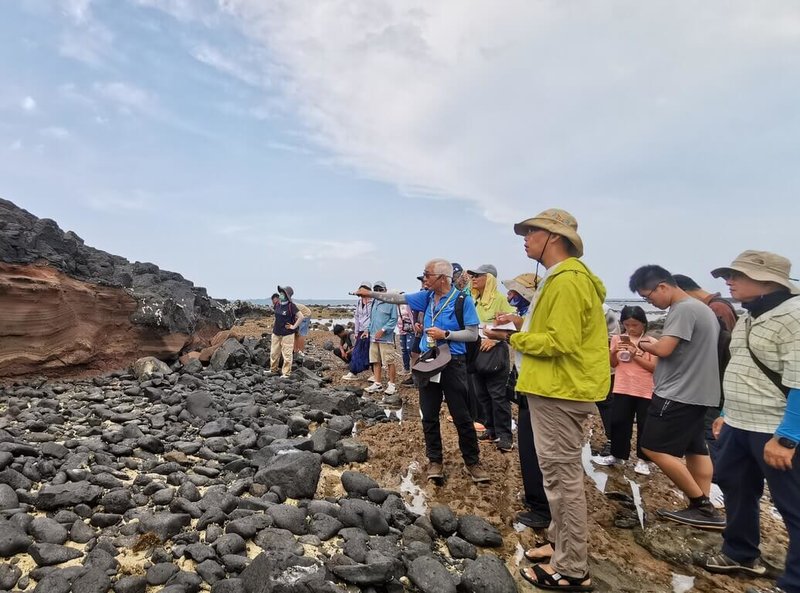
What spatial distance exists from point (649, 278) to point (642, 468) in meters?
3.07

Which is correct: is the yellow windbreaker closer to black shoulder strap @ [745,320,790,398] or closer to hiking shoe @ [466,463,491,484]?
black shoulder strap @ [745,320,790,398]

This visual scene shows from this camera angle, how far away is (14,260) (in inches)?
361

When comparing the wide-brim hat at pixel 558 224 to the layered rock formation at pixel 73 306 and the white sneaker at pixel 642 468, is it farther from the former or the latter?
the layered rock formation at pixel 73 306

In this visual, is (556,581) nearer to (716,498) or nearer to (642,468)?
(716,498)

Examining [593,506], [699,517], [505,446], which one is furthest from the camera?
[505,446]

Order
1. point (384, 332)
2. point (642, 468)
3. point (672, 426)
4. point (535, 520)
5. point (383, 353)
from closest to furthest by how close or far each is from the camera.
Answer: point (535, 520), point (672, 426), point (642, 468), point (384, 332), point (383, 353)

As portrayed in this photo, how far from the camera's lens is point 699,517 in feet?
15.1

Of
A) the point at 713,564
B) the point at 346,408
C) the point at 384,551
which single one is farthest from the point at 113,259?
the point at 713,564

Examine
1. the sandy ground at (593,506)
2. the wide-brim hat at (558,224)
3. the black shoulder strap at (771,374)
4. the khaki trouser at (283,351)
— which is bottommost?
the sandy ground at (593,506)

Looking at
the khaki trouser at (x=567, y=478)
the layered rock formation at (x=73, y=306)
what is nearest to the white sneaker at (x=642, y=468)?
Result: the khaki trouser at (x=567, y=478)

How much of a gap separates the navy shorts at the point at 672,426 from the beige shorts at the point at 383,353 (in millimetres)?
6652

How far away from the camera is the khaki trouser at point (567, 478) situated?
11.2 feet

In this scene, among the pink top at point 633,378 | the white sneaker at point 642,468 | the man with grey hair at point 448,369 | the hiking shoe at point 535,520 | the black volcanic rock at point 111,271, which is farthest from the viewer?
the black volcanic rock at point 111,271

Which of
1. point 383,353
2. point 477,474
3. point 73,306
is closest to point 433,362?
point 477,474
